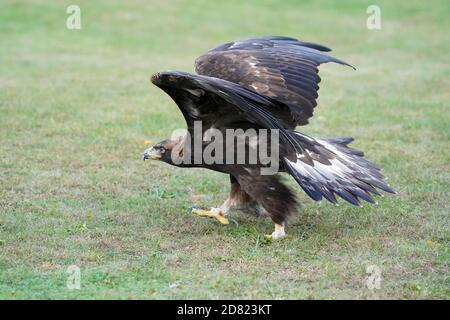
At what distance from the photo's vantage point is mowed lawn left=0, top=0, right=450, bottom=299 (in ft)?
17.1

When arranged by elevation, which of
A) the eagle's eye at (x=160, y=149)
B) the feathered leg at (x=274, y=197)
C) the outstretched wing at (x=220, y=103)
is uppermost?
the outstretched wing at (x=220, y=103)

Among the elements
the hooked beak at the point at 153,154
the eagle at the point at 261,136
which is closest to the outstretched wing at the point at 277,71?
the eagle at the point at 261,136

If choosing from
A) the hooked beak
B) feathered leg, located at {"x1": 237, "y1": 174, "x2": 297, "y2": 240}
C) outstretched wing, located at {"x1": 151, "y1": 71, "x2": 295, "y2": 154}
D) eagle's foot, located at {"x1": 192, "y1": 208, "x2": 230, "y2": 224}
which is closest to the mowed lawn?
eagle's foot, located at {"x1": 192, "y1": 208, "x2": 230, "y2": 224}

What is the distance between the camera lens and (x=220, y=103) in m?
6.31

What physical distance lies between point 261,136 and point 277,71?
3.05 ft

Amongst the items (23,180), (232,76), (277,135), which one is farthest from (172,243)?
(23,180)

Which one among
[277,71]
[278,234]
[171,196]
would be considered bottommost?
[171,196]

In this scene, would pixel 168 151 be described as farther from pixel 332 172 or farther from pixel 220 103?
pixel 332 172

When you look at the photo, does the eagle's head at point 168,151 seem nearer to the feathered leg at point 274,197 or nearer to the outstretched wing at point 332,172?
the feathered leg at point 274,197

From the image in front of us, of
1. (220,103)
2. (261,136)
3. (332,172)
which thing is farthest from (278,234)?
(220,103)

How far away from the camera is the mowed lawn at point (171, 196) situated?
17.1ft

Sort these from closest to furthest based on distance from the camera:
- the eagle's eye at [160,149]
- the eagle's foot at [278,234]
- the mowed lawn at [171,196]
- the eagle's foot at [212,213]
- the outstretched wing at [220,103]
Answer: the mowed lawn at [171,196] < the outstretched wing at [220,103] < the eagle's foot at [278,234] < the eagle's foot at [212,213] < the eagle's eye at [160,149]

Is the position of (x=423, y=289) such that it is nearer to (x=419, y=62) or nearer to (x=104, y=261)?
(x=104, y=261)

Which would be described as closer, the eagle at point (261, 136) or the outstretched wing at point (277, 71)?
the eagle at point (261, 136)
